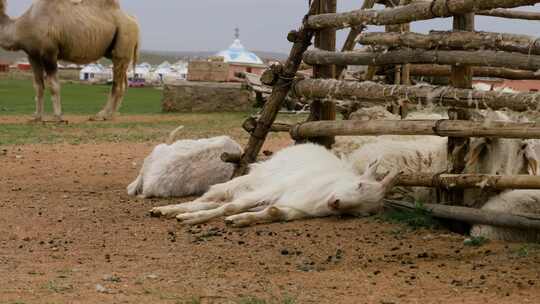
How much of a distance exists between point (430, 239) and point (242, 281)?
1694mm

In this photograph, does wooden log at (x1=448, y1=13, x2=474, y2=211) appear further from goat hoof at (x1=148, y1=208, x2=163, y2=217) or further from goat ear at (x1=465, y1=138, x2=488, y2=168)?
goat hoof at (x1=148, y1=208, x2=163, y2=217)

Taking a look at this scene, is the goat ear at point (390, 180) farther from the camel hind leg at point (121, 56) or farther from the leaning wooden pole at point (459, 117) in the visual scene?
the camel hind leg at point (121, 56)

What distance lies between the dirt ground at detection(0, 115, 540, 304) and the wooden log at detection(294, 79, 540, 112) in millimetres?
947

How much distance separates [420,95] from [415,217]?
91 cm

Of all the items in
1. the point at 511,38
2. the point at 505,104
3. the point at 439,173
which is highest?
the point at 511,38

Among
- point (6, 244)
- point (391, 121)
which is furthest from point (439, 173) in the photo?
point (6, 244)

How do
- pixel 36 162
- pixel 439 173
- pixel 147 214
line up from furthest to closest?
pixel 36 162
pixel 147 214
pixel 439 173

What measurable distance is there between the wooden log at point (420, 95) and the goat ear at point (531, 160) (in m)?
0.64

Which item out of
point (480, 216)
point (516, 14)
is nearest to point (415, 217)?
point (480, 216)

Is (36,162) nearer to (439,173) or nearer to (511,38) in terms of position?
(439,173)

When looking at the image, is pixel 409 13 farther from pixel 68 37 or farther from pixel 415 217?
pixel 68 37

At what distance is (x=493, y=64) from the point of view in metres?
6.22

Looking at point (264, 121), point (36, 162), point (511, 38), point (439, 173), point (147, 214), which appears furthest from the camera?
point (36, 162)

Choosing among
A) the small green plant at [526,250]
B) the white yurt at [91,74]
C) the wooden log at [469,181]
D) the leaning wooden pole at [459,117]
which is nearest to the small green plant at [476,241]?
the small green plant at [526,250]
